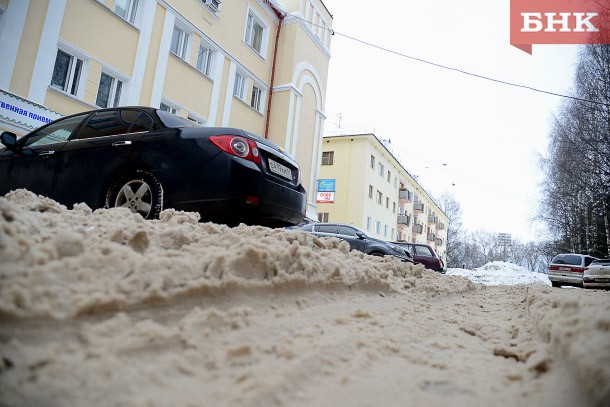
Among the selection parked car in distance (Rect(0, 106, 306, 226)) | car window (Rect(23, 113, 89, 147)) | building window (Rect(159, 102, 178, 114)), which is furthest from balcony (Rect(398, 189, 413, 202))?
car window (Rect(23, 113, 89, 147))

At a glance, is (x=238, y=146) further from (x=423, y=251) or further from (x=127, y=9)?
(x=423, y=251)

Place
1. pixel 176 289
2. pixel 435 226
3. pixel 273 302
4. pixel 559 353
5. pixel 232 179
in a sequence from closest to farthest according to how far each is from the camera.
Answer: pixel 559 353
pixel 176 289
pixel 273 302
pixel 232 179
pixel 435 226

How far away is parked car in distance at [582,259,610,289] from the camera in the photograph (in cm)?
1152

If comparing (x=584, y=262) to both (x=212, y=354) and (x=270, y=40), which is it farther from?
(x=212, y=354)

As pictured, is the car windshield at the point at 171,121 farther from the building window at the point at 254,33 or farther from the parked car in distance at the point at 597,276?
the parked car in distance at the point at 597,276

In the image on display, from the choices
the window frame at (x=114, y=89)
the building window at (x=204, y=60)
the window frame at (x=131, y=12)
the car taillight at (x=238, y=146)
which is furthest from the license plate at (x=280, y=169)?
the building window at (x=204, y=60)

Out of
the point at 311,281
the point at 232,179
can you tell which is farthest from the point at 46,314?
the point at 232,179

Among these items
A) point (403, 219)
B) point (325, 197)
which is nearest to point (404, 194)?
point (403, 219)

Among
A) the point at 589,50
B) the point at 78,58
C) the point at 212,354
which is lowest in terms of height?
the point at 212,354

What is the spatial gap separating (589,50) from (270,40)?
56.8 ft

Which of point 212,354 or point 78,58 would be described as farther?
point 78,58

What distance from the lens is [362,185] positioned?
86.2ft

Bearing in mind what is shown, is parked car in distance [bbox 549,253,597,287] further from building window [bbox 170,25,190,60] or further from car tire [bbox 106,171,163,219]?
building window [bbox 170,25,190,60]

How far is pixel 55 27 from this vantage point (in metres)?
7.27
